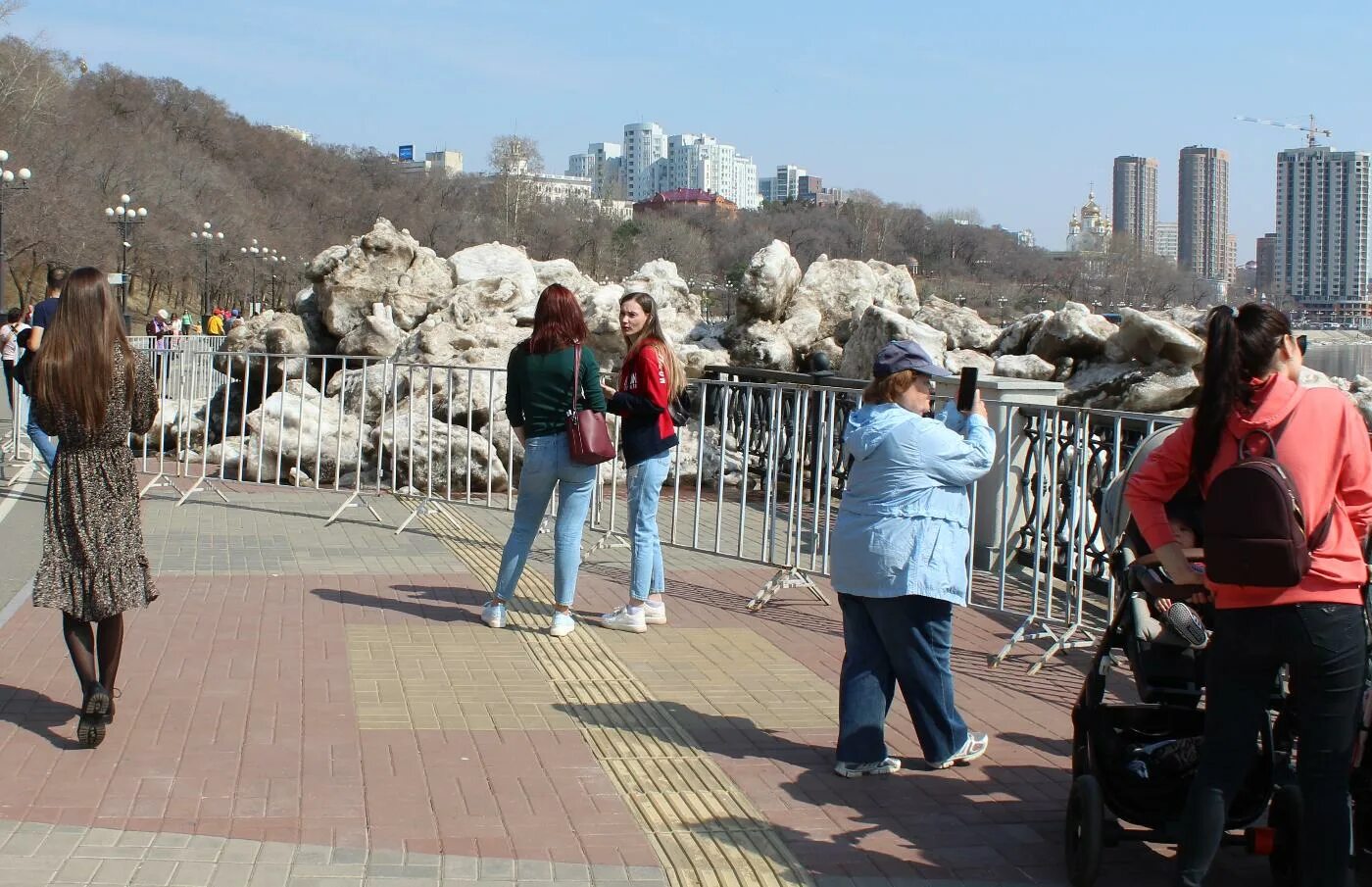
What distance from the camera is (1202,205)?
13775 cm

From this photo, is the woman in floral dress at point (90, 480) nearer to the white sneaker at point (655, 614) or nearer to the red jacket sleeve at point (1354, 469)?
the white sneaker at point (655, 614)

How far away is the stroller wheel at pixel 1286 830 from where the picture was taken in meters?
3.77

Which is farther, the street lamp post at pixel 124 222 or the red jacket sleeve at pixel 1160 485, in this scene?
the street lamp post at pixel 124 222

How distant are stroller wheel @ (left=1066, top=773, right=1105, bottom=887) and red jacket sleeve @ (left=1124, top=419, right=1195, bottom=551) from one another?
708mm

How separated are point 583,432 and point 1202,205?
142169mm

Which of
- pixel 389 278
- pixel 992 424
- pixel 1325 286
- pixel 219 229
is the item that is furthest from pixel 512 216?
pixel 992 424

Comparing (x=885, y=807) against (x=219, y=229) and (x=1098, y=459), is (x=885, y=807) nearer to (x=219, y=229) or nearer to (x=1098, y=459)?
(x=1098, y=459)

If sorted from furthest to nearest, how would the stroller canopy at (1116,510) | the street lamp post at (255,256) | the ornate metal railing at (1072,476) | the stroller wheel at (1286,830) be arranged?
the street lamp post at (255,256) → the ornate metal railing at (1072,476) → the stroller canopy at (1116,510) → the stroller wheel at (1286,830)

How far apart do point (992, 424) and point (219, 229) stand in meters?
85.3

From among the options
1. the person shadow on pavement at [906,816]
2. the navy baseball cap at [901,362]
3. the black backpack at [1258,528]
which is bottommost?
the person shadow on pavement at [906,816]

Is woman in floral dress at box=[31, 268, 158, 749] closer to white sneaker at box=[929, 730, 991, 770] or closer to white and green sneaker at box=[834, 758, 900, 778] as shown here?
white and green sneaker at box=[834, 758, 900, 778]

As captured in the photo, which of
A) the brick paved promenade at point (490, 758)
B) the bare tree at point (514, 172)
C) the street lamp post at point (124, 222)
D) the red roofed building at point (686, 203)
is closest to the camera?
the brick paved promenade at point (490, 758)

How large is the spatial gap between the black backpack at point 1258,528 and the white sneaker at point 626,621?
425 centimetres

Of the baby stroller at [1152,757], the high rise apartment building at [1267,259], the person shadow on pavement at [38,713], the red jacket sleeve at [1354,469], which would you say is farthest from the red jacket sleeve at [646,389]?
the high rise apartment building at [1267,259]
